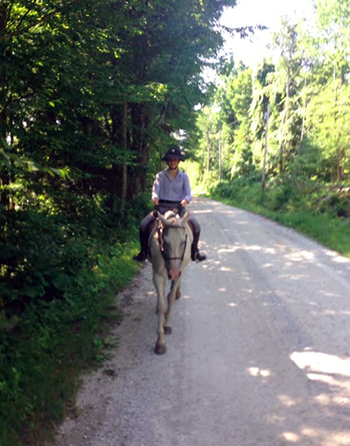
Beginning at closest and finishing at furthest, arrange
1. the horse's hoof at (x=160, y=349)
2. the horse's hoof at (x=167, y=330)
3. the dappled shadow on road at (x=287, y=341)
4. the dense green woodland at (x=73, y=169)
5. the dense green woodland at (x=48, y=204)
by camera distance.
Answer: the dappled shadow on road at (x=287, y=341) → the dense green woodland at (x=48, y=204) → the dense green woodland at (x=73, y=169) → the horse's hoof at (x=160, y=349) → the horse's hoof at (x=167, y=330)

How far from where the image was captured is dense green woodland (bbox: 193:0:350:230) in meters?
20.6

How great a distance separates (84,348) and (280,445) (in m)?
2.64

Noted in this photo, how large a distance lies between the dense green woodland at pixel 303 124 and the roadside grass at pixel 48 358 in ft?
39.2

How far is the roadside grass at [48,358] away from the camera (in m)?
3.19

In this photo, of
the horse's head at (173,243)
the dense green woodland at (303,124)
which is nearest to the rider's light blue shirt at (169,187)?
the horse's head at (173,243)

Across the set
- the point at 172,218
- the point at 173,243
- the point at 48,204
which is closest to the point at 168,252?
the point at 173,243

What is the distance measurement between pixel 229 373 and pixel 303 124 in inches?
1155

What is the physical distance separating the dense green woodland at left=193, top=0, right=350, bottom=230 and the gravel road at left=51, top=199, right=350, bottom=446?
9312mm

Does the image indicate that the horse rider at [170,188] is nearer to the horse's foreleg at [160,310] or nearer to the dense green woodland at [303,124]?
the horse's foreleg at [160,310]

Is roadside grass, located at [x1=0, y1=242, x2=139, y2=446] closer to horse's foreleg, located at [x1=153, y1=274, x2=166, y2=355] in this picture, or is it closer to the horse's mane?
horse's foreleg, located at [x1=153, y1=274, x2=166, y2=355]

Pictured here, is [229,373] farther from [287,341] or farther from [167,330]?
[167,330]

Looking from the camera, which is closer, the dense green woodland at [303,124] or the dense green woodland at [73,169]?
the dense green woodland at [73,169]

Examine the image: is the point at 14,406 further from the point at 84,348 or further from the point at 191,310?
the point at 191,310

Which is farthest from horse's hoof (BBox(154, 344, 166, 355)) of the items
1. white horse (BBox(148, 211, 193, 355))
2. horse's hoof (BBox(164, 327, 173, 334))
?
horse's hoof (BBox(164, 327, 173, 334))
